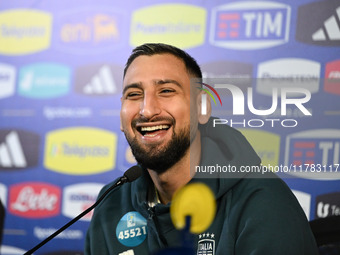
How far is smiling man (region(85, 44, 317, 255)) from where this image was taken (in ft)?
3.02

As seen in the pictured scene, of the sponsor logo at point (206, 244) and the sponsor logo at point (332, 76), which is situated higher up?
the sponsor logo at point (332, 76)

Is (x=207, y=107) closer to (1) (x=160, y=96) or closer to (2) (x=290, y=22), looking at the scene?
(1) (x=160, y=96)

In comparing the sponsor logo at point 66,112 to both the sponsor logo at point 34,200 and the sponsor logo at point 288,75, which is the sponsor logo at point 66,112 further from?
the sponsor logo at point 288,75

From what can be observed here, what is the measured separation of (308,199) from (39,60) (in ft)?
4.70

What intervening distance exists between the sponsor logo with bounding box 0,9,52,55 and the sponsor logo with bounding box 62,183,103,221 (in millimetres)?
724

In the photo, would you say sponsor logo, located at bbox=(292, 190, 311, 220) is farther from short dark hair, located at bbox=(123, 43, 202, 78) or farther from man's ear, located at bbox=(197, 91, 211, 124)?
short dark hair, located at bbox=(123, 43, 202, 78)

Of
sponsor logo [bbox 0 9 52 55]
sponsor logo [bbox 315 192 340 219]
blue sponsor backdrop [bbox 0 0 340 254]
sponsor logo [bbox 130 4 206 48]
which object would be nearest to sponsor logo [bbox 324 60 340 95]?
blue sponsor backdrop [bbox 0 0 340 254]

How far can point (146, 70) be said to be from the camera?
3.51 ft

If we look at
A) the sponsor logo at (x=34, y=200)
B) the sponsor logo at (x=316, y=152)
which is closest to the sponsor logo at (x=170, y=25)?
the sponsor logo at (x=316, y=152)

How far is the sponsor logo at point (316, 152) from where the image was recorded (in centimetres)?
157

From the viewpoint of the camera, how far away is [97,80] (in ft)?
6.31

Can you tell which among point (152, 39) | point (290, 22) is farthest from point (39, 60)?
point (290, 22)

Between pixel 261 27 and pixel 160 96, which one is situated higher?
pixel 261 27

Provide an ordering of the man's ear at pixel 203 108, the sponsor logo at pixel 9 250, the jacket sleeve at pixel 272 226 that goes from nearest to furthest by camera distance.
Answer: the jacket sleeve at pixel 272 226
the man's ear at pixel 203 108
the sponsor logo at pixel 9 250
